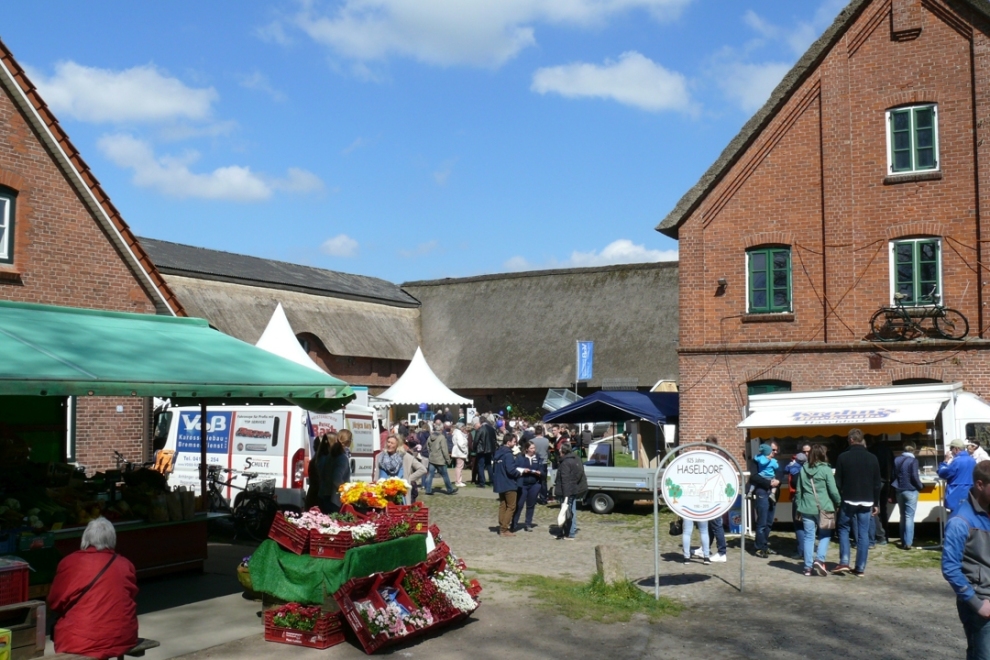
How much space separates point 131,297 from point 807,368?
13.8m

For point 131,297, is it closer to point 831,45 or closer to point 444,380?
point 831,45

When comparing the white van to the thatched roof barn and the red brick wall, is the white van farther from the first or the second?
the thatched roof barn

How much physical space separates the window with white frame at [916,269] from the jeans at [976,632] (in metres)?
14.8

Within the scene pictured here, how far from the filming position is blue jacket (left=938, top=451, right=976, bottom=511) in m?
13.8

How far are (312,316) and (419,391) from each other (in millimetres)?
15022

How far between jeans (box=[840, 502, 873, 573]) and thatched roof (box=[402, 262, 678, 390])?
2989 cm

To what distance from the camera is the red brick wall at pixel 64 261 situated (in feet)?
56.0

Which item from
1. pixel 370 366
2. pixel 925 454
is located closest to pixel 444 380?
pixel 370 366

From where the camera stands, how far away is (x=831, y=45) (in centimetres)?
2088

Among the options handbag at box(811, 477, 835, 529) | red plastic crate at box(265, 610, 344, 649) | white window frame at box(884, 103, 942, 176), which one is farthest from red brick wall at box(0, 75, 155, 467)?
white window frame at box(884, 103, 942, 176)

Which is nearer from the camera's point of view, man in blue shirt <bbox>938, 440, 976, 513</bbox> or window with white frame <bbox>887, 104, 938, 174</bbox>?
man in blue shirt <bbox>938, 440, 976, 513</bbox>

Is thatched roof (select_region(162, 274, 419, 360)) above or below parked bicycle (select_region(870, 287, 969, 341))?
above

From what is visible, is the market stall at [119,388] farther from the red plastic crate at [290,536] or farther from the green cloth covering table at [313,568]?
the green cloth covering table at [313,568]

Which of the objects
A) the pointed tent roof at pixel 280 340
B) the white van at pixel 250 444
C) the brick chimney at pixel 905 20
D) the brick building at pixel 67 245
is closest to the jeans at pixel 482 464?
the pointed tent roof at pixel 280 340
